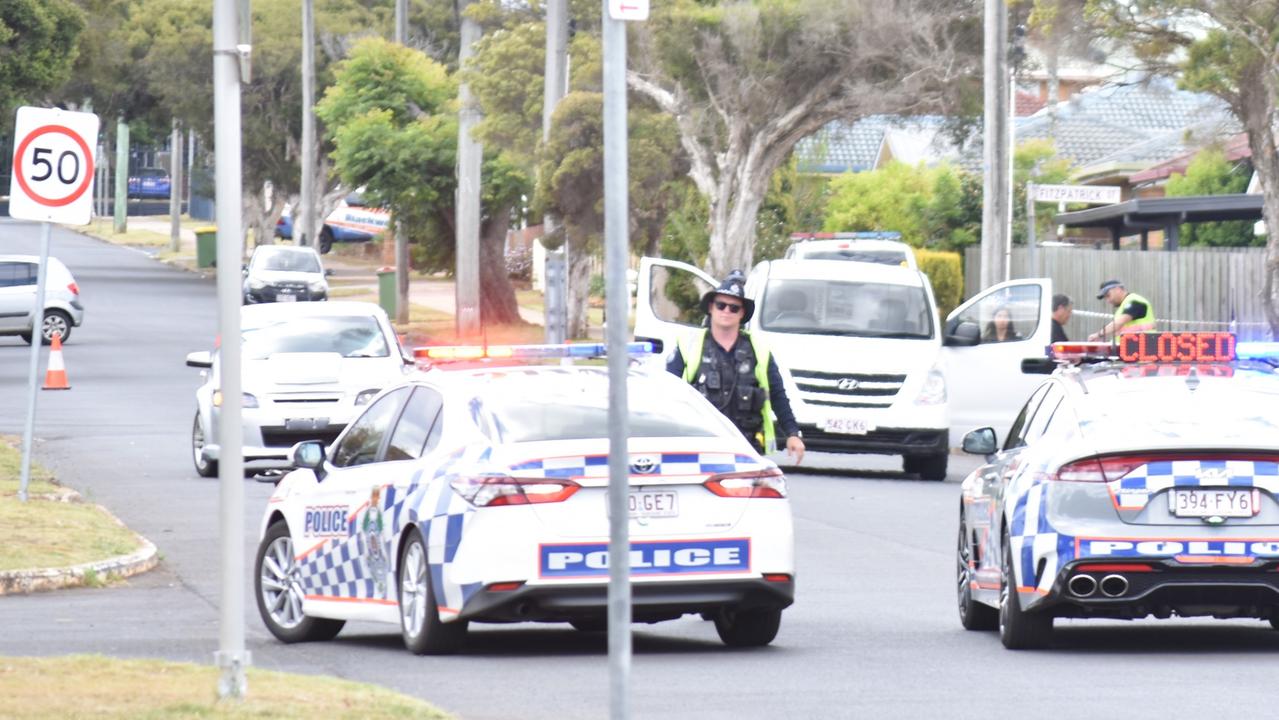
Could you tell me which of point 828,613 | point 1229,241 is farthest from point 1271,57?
point 1229,241

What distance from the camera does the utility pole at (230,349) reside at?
332 inches

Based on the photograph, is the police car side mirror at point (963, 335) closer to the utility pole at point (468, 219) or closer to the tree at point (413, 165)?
the utility pole at point (468, 219)

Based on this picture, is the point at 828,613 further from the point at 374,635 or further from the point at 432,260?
the point at 432,260

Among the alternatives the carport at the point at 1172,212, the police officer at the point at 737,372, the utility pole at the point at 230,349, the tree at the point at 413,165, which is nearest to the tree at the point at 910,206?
the carport at the point at 1172,212

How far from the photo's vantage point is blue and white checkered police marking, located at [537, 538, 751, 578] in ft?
33.1

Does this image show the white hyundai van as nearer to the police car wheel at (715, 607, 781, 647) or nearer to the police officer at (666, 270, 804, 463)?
the police officer at (666, 270, 804, 463)

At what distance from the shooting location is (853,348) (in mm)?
22141

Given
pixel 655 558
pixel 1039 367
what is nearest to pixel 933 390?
pixel 1039 367

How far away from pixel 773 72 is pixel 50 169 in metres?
21.0

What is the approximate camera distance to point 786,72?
3784cm

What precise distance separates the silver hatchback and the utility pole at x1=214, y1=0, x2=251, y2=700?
3378 cm

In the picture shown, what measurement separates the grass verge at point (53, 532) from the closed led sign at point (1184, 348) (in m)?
6.99

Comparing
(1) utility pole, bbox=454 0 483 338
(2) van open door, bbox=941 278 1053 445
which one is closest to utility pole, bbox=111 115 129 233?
(1) utility pole, bbox=454 0 483 338

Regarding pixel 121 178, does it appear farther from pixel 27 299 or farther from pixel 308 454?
pixel 308 454
